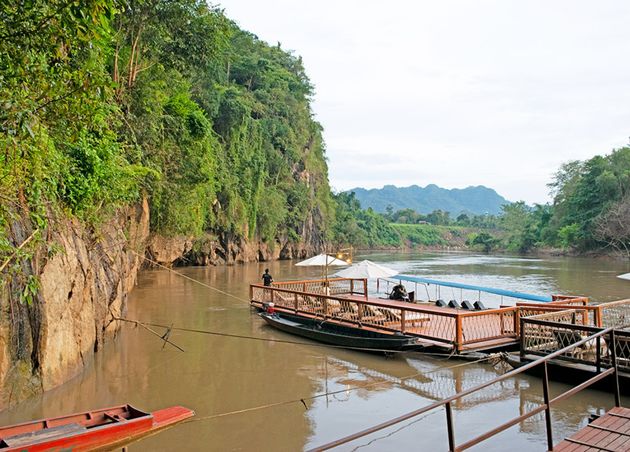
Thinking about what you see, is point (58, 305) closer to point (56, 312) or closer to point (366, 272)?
point (56, 312)

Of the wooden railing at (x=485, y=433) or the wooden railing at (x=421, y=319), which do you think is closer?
the wooden railing at (x=485, y=433)

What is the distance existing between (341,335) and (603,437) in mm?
8636

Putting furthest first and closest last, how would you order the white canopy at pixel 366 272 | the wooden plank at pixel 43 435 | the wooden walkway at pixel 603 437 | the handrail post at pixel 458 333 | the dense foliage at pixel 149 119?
the white canopy at pixel 366 272 < the handrail post at pixel 458 333 < the wooden plank at pixel 43 435 < the dense foliage at pixel 149 119 < the wooden walkway at pixel 603 437

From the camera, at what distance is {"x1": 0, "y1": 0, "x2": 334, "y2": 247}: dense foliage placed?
5.14 m

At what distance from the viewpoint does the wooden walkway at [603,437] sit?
464cm

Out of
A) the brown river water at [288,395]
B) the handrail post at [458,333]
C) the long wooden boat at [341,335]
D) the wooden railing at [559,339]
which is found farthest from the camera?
the long wooden boat at [341,335]

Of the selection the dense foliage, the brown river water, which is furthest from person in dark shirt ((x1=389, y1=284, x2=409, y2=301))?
the dense foliage

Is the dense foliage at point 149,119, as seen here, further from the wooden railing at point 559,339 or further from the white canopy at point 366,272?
the wooden railing at point 559,339

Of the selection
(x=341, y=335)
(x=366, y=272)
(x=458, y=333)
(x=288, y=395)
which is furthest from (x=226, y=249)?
(x=288, y=395)

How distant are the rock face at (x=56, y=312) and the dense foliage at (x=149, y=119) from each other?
2.63ft

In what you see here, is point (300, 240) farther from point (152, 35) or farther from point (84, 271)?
point (84, 271)

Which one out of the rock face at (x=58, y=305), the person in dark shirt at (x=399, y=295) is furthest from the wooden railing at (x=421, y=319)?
the rock face at (x=58, y=305)

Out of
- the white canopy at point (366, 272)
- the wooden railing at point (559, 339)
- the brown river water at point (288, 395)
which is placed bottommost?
the brown river water at point (288, 395)

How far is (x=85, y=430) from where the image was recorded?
253 inches
